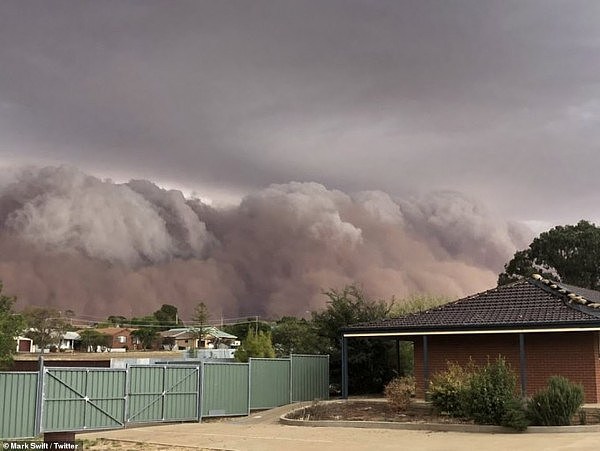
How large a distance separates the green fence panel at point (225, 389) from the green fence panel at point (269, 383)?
1.33ft

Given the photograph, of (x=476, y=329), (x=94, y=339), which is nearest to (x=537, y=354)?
(x=476, y=329)

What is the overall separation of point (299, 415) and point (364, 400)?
3.64m

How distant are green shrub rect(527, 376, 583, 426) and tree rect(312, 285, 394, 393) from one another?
12620 mm

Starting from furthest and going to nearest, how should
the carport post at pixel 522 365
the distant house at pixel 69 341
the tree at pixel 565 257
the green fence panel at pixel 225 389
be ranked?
the distant house at pixel 69 341
the tree at pixel 565 257
the green fence panel at pixel 225 389
the carport post at pixel 522 365

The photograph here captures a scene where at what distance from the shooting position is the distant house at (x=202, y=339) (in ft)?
311

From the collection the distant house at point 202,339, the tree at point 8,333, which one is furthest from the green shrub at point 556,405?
the distant house at point 202,339

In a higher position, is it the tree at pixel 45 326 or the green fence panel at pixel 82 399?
the tree at pixel 45 326

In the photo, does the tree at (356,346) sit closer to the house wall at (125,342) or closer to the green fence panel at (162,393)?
the green fence panel at (162,393)

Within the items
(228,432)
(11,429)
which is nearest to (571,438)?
(228,432)

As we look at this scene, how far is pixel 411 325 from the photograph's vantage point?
26.4m

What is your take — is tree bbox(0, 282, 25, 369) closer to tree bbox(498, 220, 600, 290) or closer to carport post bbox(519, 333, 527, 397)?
carport post bbox(519, 333, 527, 397)

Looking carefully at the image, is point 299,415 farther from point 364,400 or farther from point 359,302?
point 359,302

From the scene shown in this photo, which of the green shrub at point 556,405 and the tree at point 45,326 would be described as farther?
the tree at point 45,326

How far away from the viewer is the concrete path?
16000 mm
